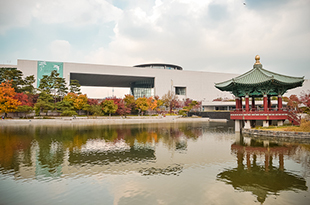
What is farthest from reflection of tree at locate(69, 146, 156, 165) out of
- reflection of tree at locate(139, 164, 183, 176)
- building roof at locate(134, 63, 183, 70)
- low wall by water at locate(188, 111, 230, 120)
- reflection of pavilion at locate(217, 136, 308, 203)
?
building roof at locate(134, 63, 183, 70)

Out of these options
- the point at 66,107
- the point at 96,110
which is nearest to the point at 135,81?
the point at 96,110

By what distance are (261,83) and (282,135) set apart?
635cm

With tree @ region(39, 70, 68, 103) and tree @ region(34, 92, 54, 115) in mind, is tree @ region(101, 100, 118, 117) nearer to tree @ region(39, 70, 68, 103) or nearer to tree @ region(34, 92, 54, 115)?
tree @ region(34, 92, 54, 115)

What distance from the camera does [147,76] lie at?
72562 mm

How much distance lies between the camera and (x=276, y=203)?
7293 millimetres

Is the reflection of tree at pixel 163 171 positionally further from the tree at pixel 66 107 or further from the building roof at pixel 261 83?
the tree at pixel 66 107

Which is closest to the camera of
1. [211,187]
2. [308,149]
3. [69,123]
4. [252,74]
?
[211,187]

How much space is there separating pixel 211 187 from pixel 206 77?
74977 mm

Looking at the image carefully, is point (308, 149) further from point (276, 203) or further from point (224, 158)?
point (276, 203)

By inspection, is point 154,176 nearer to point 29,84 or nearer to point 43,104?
point 43,104

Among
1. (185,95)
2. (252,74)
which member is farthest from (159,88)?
(252,74)

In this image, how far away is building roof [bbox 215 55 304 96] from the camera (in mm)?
24078

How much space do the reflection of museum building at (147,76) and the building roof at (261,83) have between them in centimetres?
4559

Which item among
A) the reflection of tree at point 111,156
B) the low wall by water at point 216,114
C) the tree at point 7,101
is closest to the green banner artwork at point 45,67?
the tree at point 7,101
